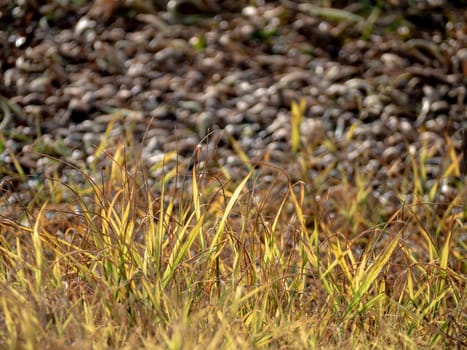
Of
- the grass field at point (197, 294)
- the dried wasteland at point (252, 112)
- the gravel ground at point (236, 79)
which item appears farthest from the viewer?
the gravel ground at point (236, 79)

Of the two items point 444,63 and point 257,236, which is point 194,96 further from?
point 257,236

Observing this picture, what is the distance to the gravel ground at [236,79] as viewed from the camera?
4.14 meters

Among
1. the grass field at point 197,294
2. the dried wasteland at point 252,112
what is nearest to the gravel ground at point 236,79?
the dried wasteland at point 252,112

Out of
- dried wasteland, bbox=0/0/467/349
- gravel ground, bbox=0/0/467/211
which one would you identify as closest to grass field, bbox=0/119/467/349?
dried wasteland, bbox=0/0/467/349

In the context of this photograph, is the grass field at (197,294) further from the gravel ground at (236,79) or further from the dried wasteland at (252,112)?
the gravel ground at (236,79)

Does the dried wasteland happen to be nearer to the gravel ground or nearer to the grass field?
the gravel ground

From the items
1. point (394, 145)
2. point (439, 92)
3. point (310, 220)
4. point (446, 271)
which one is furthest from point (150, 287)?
point (439, 92)

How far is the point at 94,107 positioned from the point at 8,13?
3.26 feet

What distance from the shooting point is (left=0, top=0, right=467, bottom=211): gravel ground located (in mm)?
4137

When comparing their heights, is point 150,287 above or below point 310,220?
above

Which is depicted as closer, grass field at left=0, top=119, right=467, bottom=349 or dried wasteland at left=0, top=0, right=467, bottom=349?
grass field at left=0, top=119, right=467, bottom=349

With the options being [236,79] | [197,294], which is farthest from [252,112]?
[197,294]

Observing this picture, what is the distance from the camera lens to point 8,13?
4.91 metres

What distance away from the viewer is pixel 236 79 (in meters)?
4.63
